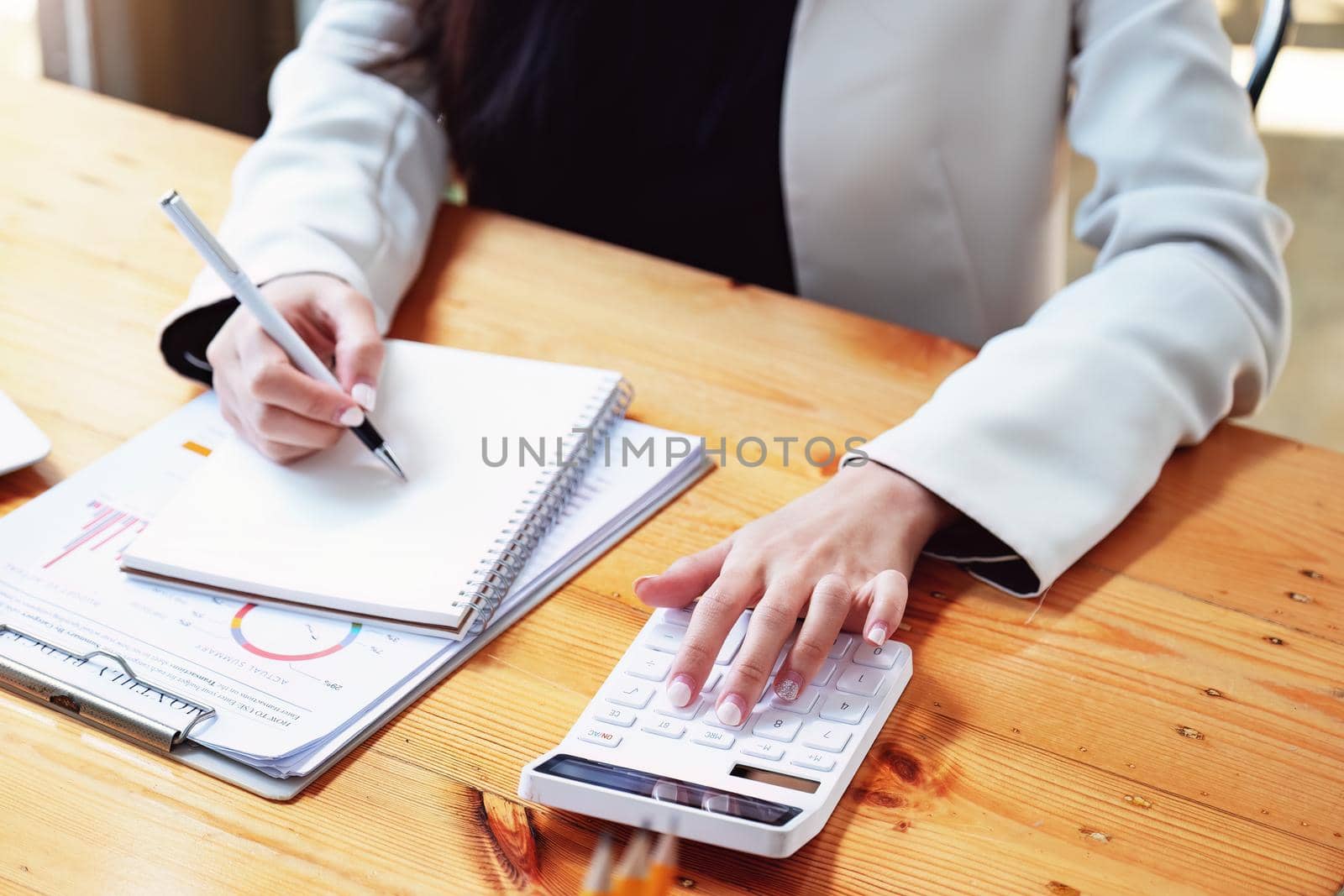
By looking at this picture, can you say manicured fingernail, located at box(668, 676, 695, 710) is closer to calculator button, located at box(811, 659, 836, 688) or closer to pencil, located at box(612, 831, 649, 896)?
calculator button, located at box(811, 659, 836, 688)

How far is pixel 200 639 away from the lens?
584mm

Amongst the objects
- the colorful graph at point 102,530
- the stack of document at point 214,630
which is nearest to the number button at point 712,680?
the stack of document at point 214,630

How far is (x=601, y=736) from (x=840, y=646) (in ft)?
0.44

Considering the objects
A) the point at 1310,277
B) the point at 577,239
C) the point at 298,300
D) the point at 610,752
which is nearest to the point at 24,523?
the point at 298,300

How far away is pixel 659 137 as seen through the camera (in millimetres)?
1123

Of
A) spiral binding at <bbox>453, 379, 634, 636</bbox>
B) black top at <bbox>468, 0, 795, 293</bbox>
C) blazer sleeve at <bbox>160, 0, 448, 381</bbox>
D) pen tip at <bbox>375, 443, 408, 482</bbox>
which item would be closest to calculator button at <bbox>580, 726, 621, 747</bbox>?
spiral binding at <bbox>453, 379, 634, 636</bbox>

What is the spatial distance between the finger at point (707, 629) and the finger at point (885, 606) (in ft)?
0.19

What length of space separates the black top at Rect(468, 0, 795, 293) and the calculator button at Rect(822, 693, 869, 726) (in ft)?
2.18

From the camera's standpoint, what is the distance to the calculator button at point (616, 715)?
530mm

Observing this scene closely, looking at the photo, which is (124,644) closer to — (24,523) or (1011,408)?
(24,523)

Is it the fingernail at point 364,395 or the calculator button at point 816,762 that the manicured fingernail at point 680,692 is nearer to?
the calculator button at point 816,762

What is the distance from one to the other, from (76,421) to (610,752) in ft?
1.47

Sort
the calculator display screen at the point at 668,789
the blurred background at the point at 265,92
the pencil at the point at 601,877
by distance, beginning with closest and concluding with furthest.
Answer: the pencil at the point at 601,877 → the calculator display screen at the point at 668,789 → the blurred background at the point at 265,92

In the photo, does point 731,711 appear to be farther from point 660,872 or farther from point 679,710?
point 660,872
